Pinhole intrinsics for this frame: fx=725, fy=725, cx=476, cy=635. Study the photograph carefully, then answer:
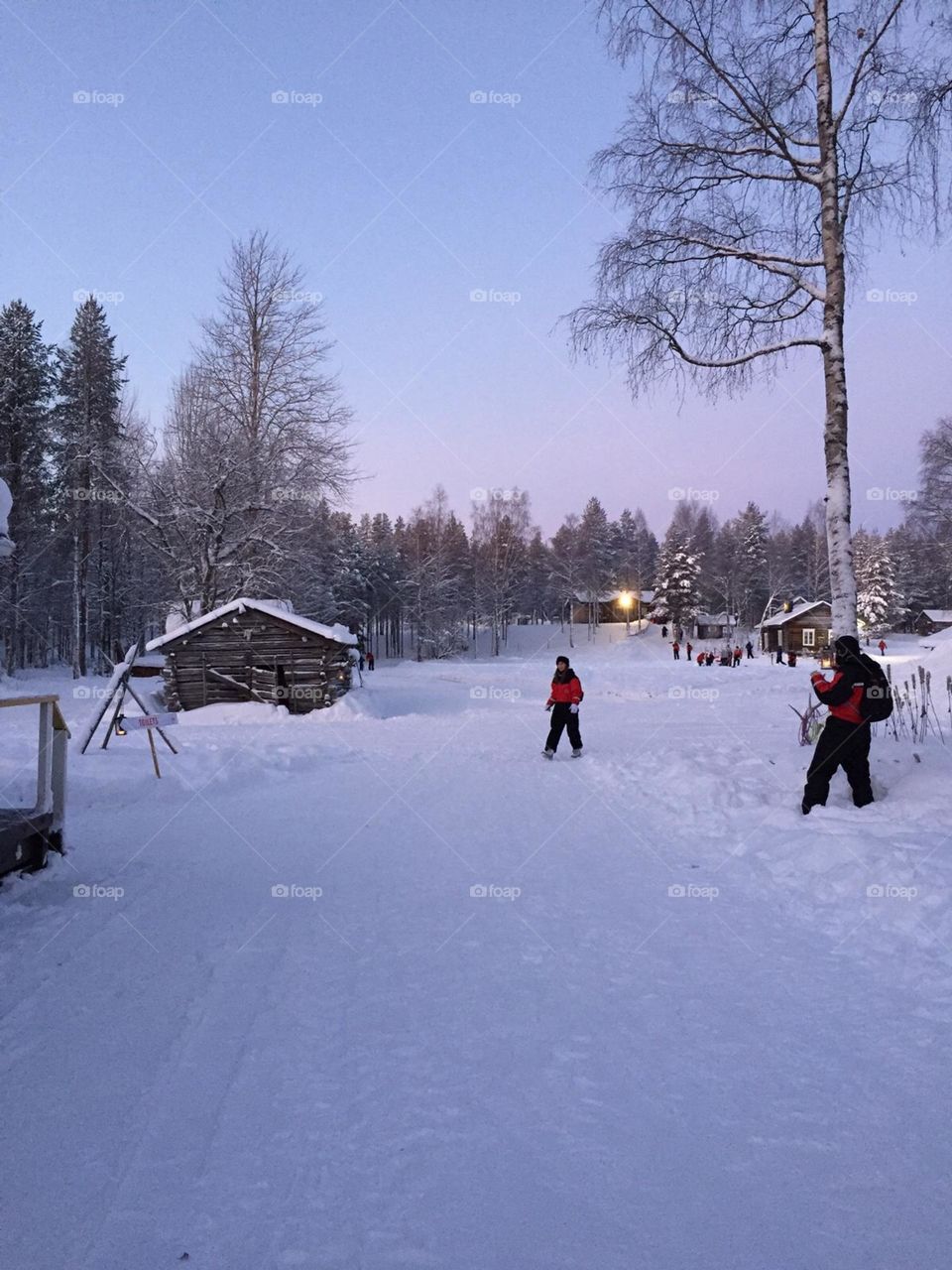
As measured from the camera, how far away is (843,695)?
7172 millimetres

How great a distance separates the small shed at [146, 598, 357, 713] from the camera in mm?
20469

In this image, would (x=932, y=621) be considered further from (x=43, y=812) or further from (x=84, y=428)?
(x=43, y=812)

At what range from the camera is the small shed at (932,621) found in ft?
235

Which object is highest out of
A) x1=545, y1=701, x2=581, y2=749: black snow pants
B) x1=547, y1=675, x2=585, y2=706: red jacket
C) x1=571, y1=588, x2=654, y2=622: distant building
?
x1=571, y1=588, x2=654, y2=622: distant building

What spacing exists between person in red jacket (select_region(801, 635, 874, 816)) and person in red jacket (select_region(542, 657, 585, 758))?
5491 mm

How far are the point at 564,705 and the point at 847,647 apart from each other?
5.77 meters

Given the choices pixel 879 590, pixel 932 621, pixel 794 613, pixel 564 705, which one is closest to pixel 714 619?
pixel 879 590

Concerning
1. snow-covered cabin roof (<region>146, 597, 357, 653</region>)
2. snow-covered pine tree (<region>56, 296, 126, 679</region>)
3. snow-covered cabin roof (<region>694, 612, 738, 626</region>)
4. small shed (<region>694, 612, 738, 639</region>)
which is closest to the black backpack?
snow-covered cabin roof (<region>146, 597, 357, 653</region>)

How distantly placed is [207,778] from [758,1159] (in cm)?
950

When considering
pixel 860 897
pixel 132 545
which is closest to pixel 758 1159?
pixel 860 897

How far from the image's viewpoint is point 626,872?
6.42 metres

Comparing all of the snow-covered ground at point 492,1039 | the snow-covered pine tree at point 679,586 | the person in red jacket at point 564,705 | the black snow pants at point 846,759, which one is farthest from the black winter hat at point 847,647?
the snow-covered pine tree at point 679,586

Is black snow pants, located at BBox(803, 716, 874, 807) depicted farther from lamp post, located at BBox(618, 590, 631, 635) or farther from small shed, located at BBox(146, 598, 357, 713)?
lamp post, located at BBox(618, 590, 631, 635)

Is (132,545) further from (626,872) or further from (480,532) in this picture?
(626,872)
